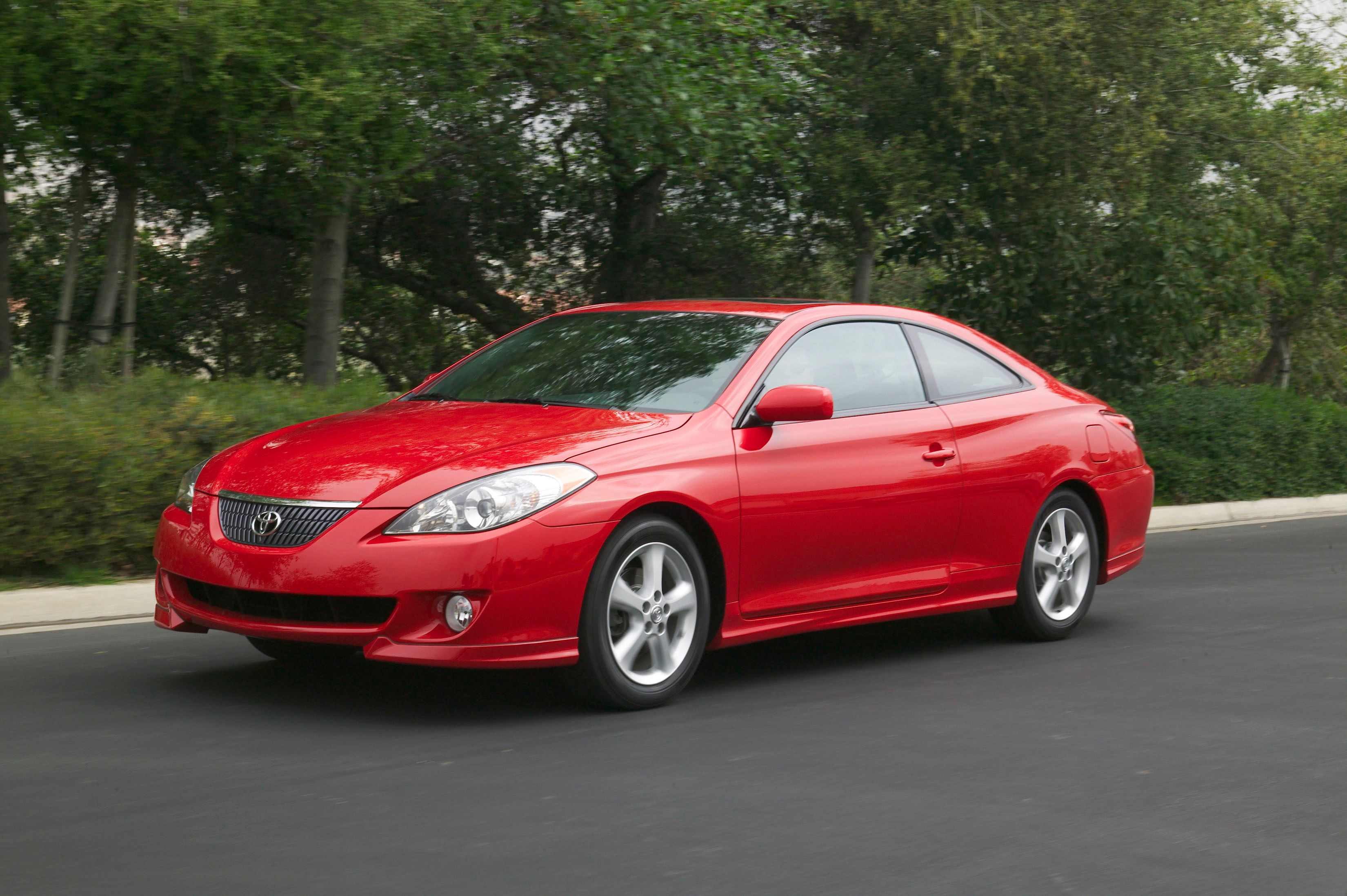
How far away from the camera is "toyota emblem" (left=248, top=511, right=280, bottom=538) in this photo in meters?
5.77

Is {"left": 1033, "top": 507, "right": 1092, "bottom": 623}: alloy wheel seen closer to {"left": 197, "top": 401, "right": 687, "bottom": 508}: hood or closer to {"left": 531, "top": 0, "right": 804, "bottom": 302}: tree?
{"left": 197, "top": 401, "right": 687, "bottom": 508}: hood

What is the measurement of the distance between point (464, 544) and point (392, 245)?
522 inches

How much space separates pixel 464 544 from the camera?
219 inches

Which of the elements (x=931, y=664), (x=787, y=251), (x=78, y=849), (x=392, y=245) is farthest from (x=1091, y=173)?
(x=78, y=849)

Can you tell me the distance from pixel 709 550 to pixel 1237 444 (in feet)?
40.4

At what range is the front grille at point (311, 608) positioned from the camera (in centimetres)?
564

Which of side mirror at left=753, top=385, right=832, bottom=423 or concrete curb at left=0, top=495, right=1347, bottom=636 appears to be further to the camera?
concrete curb at left=0, top=495, right=1347, bottom=636

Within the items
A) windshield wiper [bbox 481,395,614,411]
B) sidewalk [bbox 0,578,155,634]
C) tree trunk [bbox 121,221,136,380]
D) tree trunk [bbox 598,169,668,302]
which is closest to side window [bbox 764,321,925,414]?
windshield wiper [bbox 481,395,614,411]

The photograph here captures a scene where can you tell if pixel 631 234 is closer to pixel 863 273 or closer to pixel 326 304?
pixel 863 273

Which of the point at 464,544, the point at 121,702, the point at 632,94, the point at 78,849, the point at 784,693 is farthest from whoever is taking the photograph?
the point at 632,94

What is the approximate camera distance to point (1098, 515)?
8305 millimetres

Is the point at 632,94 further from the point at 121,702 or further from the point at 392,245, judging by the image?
the point at 121,702

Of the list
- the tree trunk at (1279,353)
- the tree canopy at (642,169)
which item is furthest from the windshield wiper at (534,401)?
Result: the tree trunk at (1279,353)

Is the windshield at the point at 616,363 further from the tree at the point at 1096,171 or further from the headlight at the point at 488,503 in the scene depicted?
the tree at the point at 1096,171
